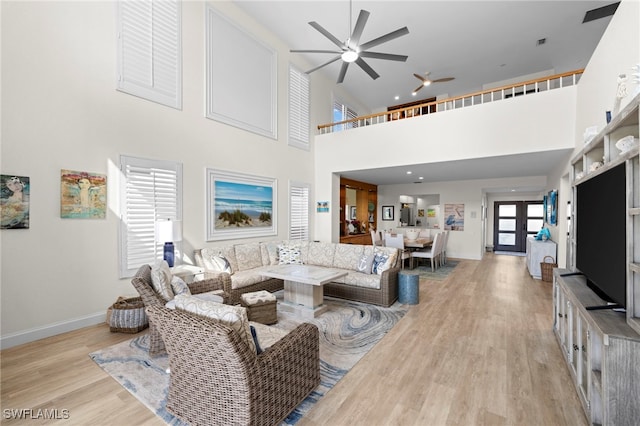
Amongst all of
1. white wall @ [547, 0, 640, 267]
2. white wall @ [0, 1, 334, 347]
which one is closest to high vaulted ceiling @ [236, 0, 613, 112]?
white wall @ [547, 0, 640, 267]

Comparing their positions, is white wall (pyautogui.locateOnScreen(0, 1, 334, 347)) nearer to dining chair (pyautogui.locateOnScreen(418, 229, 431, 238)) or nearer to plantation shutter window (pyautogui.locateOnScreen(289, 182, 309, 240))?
plantation shutter window (pyautogui.locateOnScreen(289, 182, 309, 240))

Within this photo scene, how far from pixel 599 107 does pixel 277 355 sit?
14.7 ft

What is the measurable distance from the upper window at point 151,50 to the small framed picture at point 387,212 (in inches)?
315

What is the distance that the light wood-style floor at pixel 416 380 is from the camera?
77.0 inches

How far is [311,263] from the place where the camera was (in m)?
5.38

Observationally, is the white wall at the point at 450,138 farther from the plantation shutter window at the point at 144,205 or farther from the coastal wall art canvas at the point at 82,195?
the coastal wall art canvas at the point at 82,195

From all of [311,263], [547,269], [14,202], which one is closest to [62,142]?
[14,202]

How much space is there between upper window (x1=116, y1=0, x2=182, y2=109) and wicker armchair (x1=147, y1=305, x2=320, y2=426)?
358 centimetres

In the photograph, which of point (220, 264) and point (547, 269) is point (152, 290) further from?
point (547, 269)

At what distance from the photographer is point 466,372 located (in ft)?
8.20

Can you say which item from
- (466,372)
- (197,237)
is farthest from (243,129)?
(466,372)

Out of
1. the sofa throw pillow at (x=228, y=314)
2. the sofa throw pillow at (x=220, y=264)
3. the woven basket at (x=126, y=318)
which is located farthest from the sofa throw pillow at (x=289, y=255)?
the sofa throw pillow at (x=228, y=314)

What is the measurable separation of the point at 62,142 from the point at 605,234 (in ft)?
17.6

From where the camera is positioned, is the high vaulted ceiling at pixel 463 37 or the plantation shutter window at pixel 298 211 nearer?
the high vaulted ceiling at pixel 463 37
